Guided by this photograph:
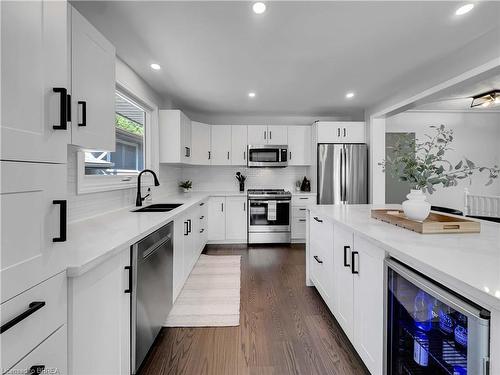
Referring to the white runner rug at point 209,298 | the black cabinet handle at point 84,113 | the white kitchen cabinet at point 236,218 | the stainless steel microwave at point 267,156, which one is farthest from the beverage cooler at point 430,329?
the stainless steel microwave at point 267,156

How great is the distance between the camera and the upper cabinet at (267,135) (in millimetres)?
4824

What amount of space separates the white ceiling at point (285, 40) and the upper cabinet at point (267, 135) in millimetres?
1178

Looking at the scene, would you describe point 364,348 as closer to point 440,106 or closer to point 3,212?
point 3,212

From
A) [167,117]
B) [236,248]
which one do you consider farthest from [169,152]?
[236,248]

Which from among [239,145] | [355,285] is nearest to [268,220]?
[239,145]

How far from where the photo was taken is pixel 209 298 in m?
2.52

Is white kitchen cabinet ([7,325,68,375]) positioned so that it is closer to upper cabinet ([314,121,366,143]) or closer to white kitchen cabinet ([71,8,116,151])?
white kitchen cabinet ([71,8,116,151])

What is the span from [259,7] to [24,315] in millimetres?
2106

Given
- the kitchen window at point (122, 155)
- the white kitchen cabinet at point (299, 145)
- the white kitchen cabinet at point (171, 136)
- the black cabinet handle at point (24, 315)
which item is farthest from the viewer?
the white kitchen cabinet at point (299, 145)

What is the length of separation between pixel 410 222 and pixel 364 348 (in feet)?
2.59

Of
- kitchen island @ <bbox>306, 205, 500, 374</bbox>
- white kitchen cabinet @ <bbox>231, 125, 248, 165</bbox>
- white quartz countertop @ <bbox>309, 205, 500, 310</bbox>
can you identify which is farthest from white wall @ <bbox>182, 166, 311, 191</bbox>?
white quartz countertop @ <bbox>309, 205, 500, 310</bbox>

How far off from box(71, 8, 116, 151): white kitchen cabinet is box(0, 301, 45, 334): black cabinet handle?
36.8 inches

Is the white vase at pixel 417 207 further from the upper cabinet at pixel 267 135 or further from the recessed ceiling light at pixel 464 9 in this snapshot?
the upper cabinet at pixel 267 135

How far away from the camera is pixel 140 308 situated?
150 centimetres
